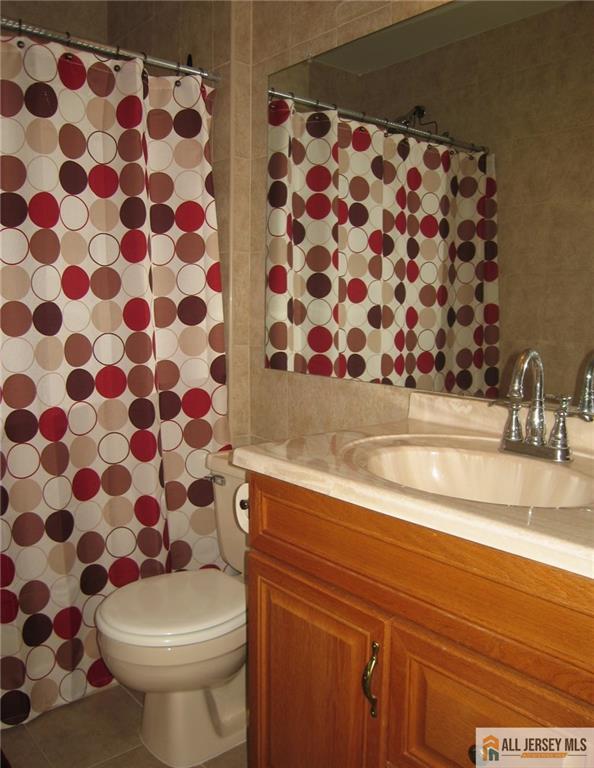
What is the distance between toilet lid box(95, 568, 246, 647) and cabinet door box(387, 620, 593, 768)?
0.62 meters

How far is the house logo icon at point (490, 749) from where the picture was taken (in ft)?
2.81

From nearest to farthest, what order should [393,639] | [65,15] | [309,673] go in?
[393,639] < [309,673] < [65,15]

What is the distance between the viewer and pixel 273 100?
193 centimetres

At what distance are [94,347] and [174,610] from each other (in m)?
0.76

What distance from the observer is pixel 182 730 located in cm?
163

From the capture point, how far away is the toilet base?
5.36 feet

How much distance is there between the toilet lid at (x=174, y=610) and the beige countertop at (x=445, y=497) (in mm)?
529

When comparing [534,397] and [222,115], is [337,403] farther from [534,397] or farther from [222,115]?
[222,115]

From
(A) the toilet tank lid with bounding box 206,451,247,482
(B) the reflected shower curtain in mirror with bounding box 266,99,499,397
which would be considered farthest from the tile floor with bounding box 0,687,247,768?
(B) the reflected shower curtain in mirror with bounding box 266,99,499,397

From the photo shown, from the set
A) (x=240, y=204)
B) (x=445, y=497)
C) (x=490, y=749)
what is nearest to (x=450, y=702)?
(x=490, y=749)

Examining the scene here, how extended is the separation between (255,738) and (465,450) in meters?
0.75

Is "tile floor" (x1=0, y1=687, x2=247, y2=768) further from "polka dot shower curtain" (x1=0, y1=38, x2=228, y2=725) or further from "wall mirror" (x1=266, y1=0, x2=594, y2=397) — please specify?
"wall mirror" (x1=266, y1=0, x2=594, y2=397)

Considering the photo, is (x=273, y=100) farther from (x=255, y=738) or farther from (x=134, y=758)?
(x=134, y=758)

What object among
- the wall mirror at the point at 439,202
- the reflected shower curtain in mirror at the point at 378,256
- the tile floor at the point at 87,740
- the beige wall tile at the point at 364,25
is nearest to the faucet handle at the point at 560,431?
the wall mirror at the point at 439,202
